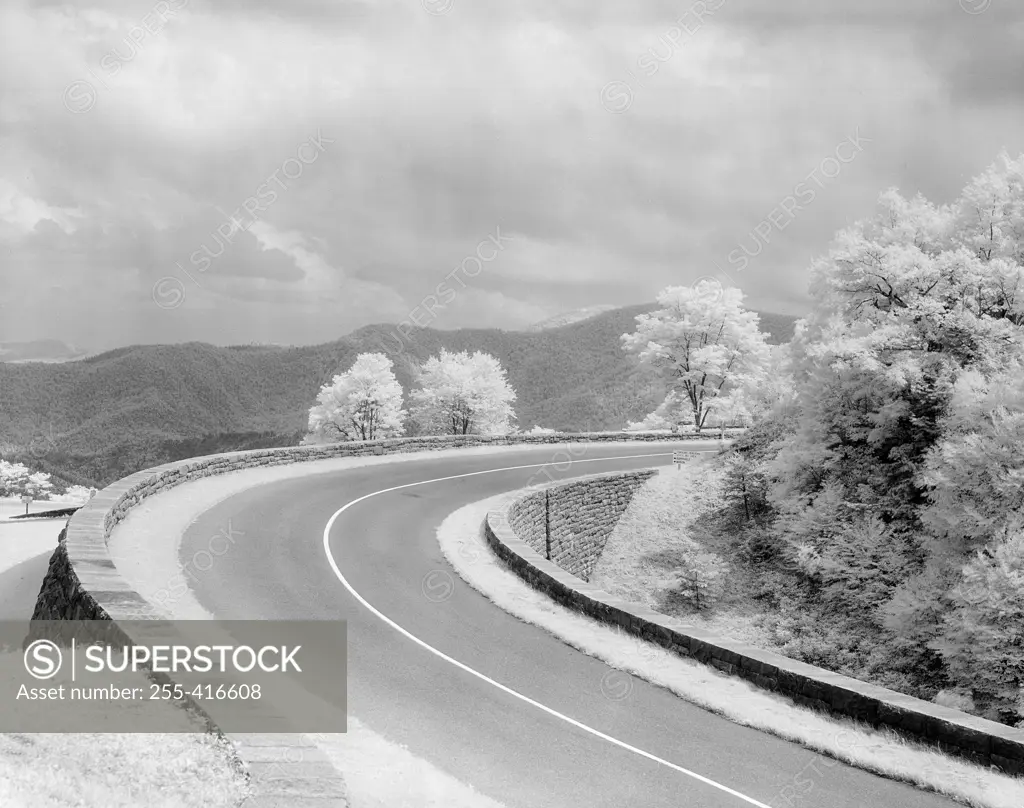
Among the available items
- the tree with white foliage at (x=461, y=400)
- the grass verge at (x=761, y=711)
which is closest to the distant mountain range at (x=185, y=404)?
the tree with white foliage at (x=461, y=400)

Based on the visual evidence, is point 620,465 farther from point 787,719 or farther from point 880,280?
point 787,719

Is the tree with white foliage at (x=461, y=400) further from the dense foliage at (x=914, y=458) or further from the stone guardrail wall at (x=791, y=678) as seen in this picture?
the stone guardrail wall at (x=791, y=678)


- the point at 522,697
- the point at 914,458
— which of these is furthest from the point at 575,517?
the point at 522,697

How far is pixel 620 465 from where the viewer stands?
113 feet

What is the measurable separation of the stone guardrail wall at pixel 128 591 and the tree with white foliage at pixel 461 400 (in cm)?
3987

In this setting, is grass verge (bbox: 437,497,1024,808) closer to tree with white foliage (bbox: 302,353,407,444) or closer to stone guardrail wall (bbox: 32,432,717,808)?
stone guardrail wall (bbox: 32,432,717,808)

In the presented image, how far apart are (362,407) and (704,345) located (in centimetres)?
3337

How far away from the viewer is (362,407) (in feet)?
236

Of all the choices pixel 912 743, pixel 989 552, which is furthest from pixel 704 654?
pixel 989 552

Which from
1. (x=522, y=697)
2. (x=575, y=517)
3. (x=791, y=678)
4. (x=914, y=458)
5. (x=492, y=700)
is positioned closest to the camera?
(x=492, y=700)

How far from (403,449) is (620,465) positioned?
9388 mm

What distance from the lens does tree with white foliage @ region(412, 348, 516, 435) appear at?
6638 centimetres

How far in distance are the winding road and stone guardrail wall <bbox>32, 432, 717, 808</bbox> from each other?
1773 millimetres

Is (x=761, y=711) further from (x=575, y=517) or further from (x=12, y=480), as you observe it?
(x=12, y=480)
